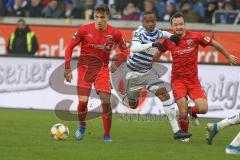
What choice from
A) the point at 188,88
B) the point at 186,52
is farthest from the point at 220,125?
the point at 186,52

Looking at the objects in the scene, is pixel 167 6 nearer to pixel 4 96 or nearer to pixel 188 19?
pixel 188 19

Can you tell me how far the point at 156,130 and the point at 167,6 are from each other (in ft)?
29.7

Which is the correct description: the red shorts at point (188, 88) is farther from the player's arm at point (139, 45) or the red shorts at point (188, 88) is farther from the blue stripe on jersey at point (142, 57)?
the blue stripe on jersey at point (142, 57)

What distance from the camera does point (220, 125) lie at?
1255 cm

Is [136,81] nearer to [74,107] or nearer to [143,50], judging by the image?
[143,50]

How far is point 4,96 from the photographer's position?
65.8ft

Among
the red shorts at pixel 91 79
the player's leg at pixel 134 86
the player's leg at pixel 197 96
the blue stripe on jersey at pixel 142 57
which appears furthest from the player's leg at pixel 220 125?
the player's leg at pixel 134 86

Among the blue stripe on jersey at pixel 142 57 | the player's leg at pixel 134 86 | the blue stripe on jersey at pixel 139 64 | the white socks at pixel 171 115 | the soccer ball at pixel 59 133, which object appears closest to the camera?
the soccer ball at pixel 59 133

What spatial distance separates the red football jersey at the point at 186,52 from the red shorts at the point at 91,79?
1.21 meters

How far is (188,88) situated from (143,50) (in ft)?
3.39

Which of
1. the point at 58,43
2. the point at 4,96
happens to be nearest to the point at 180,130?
the point at 4,96

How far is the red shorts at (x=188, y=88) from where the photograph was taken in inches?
543

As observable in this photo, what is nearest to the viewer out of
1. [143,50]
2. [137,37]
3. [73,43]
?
[73,43]

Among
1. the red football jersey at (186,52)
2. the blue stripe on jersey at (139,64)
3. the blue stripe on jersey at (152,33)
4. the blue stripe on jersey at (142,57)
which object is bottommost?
the blue stripe on jersey at (139,64)
